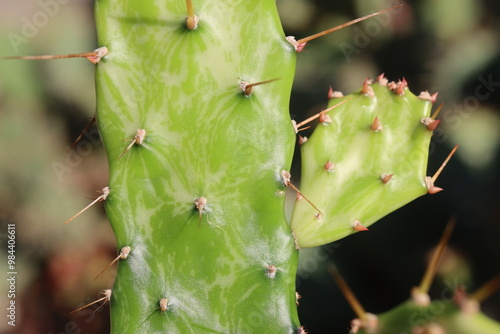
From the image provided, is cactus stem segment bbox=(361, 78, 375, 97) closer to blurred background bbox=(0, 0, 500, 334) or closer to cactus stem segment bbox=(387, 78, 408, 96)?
cactus stem segment bbox=(387, 78, 408, 96)

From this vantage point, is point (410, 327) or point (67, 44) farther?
point (67, 44)

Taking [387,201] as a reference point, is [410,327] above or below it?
above

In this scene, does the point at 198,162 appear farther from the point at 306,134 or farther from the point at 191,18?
the point at 306,134

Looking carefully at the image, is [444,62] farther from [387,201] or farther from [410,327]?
[410,327]

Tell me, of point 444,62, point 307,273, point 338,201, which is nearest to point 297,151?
point 307,273

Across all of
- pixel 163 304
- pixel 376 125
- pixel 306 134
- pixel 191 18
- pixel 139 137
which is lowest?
pixel 306 134

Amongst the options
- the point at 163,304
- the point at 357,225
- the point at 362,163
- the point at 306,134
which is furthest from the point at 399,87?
the point at 306,134

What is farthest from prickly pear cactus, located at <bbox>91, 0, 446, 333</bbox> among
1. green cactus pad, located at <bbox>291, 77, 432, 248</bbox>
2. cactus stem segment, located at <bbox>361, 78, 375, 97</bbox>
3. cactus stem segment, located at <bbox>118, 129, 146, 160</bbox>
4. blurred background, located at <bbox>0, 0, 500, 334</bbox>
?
blurred background, located at <bbox>0, 0, 500, 334</bbox>

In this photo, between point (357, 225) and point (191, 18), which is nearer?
point (191, 18)

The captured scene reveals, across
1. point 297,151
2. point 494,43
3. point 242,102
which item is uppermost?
point 242,102
